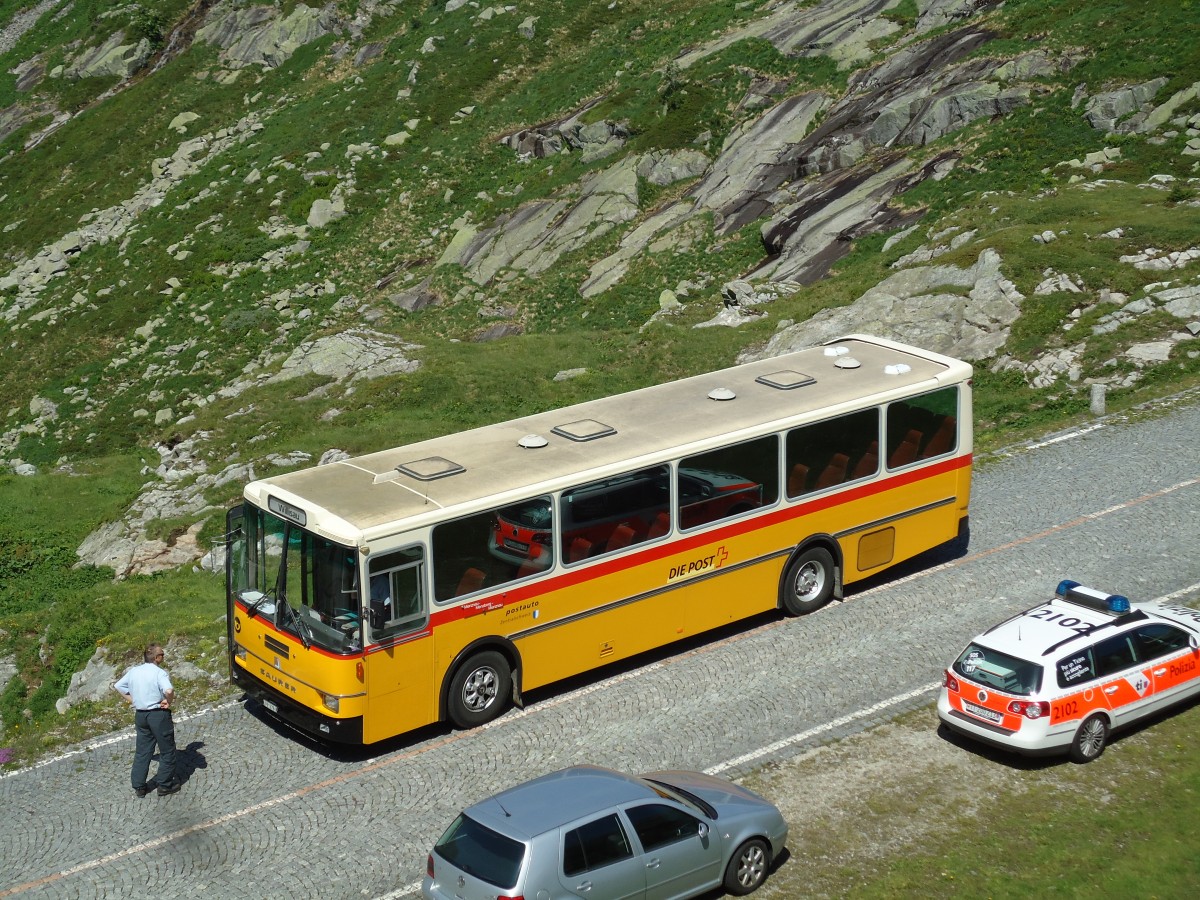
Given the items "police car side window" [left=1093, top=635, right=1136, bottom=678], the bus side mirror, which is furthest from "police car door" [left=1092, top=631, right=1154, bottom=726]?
the bus side mirror

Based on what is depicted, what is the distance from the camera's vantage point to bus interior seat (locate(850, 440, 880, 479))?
2005 cm

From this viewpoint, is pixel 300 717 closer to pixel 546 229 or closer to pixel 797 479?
pixel 797 479

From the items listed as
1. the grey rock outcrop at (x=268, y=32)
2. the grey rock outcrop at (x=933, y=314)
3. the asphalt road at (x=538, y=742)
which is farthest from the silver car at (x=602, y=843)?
the grey rock outcrop at (x=268, y=32)

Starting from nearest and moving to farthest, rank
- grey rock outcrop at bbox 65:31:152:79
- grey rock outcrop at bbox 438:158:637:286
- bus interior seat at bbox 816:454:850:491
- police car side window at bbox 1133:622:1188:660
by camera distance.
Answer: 1. police car side window at bbox 1133:622:1188:660
2. bus interior seat at bbox 816:454:850:491
3. grey rock outcrop at bbox 438:158:637:286
4. grey rock outcrop at bbox 65:31:152:79

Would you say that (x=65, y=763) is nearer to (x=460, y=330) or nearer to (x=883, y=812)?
(x=883, y=812)

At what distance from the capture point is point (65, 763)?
55.3ft

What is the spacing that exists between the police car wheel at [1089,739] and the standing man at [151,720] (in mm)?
11374

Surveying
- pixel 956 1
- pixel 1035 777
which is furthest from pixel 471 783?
pixel 956 1

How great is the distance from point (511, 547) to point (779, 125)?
125 feet

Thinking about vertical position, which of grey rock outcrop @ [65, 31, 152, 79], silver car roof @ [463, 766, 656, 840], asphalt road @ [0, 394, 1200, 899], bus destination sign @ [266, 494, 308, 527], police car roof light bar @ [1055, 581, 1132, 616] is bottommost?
asphalt road @ [0, 394, 1200, 899]

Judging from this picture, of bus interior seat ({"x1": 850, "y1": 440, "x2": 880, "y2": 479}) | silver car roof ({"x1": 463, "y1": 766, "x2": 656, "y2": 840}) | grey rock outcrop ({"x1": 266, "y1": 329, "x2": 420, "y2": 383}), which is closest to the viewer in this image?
silver car roof ({"x1": 463, "y1": 766, "x2": 656, "y2": 840})

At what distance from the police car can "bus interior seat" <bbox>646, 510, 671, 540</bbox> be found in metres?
4.46

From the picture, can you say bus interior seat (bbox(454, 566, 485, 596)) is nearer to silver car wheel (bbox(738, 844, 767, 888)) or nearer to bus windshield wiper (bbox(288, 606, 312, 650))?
bus windshield wiper (bbox(288, 606, 312, 650))

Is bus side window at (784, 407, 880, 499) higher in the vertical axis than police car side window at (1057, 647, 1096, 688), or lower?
higher
